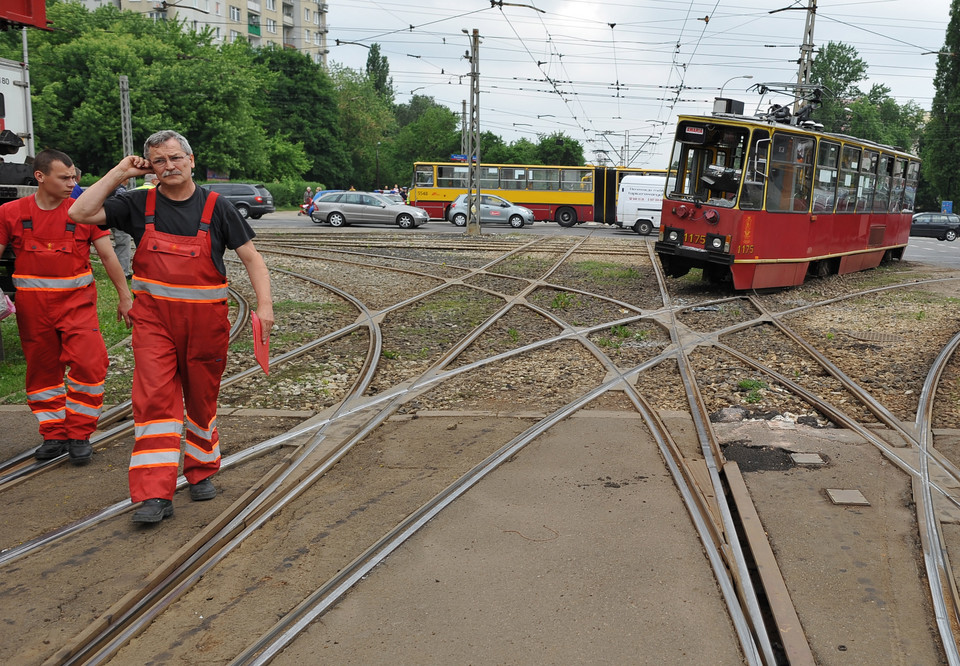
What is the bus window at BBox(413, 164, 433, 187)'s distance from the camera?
41156mm

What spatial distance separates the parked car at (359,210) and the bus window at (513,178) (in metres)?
8.78

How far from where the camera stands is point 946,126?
195 feet

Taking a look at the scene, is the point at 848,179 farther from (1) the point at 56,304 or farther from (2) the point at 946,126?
(2) the point at 946,126

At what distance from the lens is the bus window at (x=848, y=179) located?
→ 1606 cm

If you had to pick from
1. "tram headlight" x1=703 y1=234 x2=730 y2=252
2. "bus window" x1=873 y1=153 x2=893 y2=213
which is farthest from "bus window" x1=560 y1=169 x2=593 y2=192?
"tram headlight" x1=703 y1=234 x2=730 y2=252

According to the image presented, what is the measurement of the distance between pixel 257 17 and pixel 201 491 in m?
80.7

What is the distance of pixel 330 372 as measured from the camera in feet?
25.1

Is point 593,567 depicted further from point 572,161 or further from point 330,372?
point 572,161

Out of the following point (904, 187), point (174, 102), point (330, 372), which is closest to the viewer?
point (330, 372)

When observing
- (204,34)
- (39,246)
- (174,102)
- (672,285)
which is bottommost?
(672,285)

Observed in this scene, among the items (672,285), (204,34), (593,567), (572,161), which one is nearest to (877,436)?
(593,567)

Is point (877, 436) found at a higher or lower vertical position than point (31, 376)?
lower

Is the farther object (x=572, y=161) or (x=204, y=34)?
(x=572, y=161)

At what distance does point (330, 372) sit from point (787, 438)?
3.88 metres
